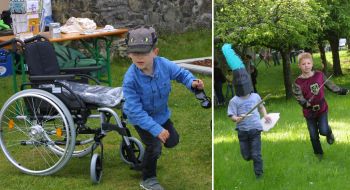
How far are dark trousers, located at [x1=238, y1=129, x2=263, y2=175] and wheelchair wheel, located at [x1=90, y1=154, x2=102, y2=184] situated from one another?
135 centimetres

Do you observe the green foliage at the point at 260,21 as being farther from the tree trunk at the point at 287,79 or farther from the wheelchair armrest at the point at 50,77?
the wheelchair armrest at the point at 50,77

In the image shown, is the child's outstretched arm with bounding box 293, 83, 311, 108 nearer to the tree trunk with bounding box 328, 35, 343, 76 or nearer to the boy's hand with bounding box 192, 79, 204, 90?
the tree trunk with bounding box 328, 35, 343, 76

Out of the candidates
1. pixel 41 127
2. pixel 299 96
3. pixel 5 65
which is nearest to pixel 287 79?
pixel 299 96

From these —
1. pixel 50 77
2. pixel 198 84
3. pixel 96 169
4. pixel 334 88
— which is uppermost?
pixel 334 88

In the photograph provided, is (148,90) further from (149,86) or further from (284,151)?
(284,151)

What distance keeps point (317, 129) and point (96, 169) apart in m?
1.51

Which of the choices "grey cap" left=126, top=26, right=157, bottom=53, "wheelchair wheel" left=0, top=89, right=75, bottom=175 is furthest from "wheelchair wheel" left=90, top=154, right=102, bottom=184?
"grey cap" left=126, top=26, right=157, bottom=53

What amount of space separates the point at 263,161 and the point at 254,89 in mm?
253

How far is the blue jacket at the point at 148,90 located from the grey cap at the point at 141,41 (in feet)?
0.38

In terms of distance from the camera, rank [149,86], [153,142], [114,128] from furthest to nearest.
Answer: [114,128] < [153,142] < [149,86]

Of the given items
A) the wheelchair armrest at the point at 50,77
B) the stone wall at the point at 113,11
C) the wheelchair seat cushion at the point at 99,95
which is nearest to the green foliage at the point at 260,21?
the wheelchair seat cushion at the point at 99,95

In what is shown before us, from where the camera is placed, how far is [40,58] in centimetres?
365

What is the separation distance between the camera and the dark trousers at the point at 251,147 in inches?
85.0

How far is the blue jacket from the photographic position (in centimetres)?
287
